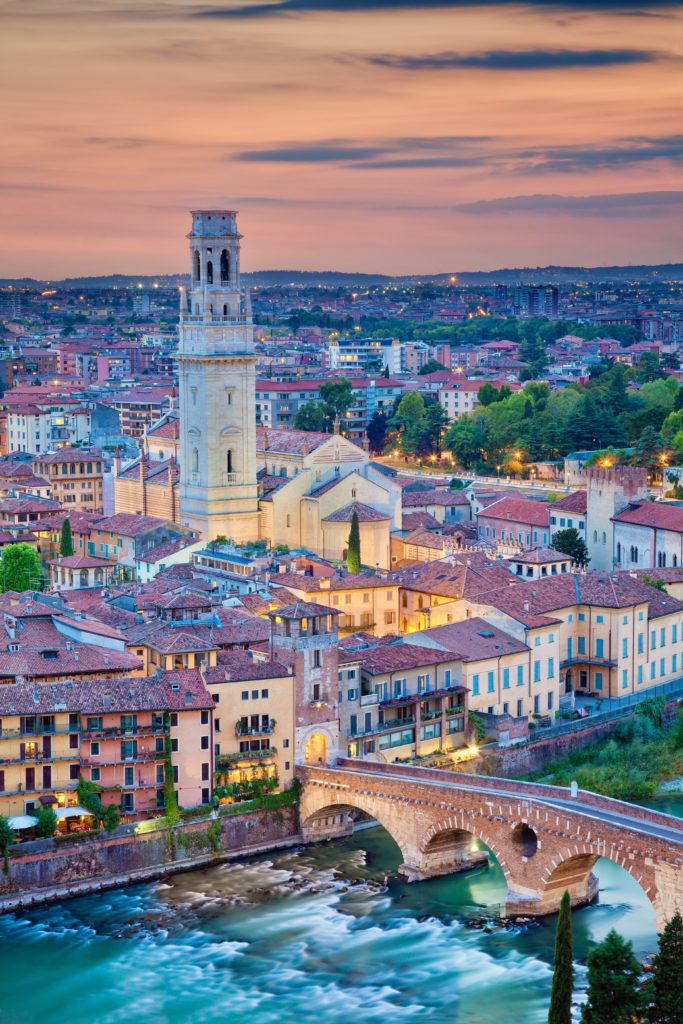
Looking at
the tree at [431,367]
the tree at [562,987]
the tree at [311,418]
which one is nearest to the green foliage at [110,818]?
the tree at [562,987]

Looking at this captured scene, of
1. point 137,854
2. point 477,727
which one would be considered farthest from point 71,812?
point 477,727

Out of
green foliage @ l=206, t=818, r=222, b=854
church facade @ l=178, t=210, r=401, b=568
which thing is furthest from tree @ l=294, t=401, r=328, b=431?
green foliage @ l=206, t=818, r=222, b=854

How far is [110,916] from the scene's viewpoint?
93.5 feet

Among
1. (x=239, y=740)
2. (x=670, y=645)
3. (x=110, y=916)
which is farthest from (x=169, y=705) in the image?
(x=670, y=645)

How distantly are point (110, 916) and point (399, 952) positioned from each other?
4.67m

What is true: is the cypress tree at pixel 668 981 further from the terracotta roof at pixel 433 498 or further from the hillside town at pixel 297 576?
the terracotta roof at pixel 433 498

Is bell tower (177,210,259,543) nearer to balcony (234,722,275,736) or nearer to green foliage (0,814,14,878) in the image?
balcony (234,722,275,736)

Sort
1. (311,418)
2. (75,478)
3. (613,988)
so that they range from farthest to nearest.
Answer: (311,418), (75,478), (613,988)

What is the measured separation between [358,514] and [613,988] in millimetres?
24832

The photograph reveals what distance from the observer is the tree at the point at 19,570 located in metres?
45.1

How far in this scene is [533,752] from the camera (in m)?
35.5

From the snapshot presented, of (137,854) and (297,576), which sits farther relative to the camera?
(297,576)

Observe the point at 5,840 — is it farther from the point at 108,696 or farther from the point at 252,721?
the point at 252,721

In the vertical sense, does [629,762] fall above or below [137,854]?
above
